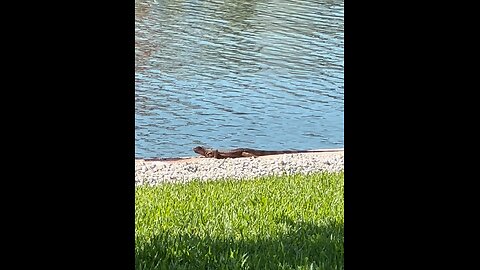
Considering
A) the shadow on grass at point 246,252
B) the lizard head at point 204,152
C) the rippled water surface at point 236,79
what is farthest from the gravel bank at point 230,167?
the shadow on grass at point 246,252

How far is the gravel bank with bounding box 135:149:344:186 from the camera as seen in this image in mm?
7500

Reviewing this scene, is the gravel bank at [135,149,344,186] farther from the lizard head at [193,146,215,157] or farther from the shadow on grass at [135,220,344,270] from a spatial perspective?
the shadow on grass at [135,220,344,270]

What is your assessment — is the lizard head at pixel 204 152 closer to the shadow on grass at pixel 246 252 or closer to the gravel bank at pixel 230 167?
the gravel bank at pixel 230 167

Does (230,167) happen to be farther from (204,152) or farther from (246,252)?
(246,252)

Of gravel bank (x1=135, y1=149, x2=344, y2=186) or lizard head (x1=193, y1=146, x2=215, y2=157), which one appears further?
lizard head (x1=193, y1=146, x2=215, y2=157)

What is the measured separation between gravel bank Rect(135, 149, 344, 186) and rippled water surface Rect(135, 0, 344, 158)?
4.22 ft

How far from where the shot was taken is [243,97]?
13227 mm

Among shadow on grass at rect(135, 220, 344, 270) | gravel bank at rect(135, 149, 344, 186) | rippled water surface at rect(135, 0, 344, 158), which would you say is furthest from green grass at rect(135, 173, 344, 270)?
rippled water surface at rect(135, 0, 344, 158)

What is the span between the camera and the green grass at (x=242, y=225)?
11.0 ft

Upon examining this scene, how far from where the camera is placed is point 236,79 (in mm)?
14516

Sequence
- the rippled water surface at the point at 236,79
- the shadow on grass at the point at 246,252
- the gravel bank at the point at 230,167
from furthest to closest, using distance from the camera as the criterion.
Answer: the rippled water surface at the point at 236,79
the gravel bank at the point at 230,167
the shadow on grass at the point at 246,252

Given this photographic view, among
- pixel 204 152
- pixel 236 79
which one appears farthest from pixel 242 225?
pixel 236 79
